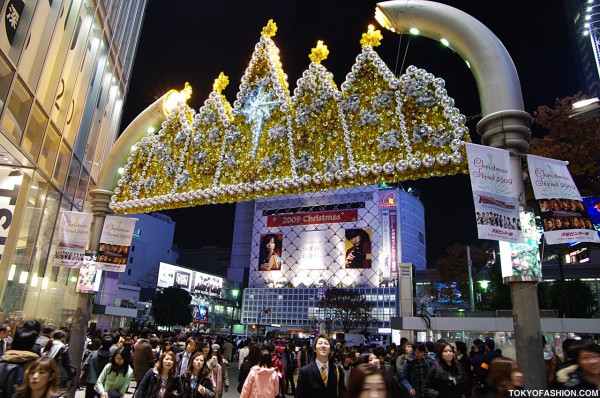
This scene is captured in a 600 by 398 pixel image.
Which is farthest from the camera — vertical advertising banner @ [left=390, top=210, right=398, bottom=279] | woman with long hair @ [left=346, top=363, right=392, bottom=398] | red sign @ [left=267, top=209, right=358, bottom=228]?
red sign @ [left=267, top=209, right=358, bottom=228]

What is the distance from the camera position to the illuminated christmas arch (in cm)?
652

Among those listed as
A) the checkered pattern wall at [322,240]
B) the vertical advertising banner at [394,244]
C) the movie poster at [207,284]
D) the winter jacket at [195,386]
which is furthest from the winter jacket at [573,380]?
the movie poster at [207,284]

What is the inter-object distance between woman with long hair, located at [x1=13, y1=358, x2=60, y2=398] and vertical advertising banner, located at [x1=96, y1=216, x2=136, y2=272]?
19.0ft

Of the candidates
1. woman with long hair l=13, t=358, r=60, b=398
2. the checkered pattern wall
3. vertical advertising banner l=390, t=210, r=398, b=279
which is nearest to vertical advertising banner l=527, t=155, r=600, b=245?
woman with long hair l=13, t=358, r=60, b=398

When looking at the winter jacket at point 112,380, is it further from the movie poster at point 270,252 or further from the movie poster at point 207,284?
the movie poster at point 270,252

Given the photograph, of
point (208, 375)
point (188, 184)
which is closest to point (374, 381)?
point (208, 375)

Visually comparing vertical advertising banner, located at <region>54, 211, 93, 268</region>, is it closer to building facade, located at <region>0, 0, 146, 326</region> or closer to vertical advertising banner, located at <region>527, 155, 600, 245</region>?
building facade, located at <region>0, 0, 146, 326</region>

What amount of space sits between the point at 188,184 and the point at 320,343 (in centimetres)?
534

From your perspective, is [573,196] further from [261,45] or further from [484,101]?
[261,45]

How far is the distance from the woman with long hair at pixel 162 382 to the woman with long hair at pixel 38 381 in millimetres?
1654

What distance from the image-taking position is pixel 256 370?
526 cm

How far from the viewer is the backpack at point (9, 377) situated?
3580 mm

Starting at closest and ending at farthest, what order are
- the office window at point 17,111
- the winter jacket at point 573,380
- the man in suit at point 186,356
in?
the winter jacket at point 573,380 < the man in suit at point 186,356 < the office window at point 17,111

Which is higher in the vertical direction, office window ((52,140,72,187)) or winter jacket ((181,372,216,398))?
office window ((52,140,72,187))
